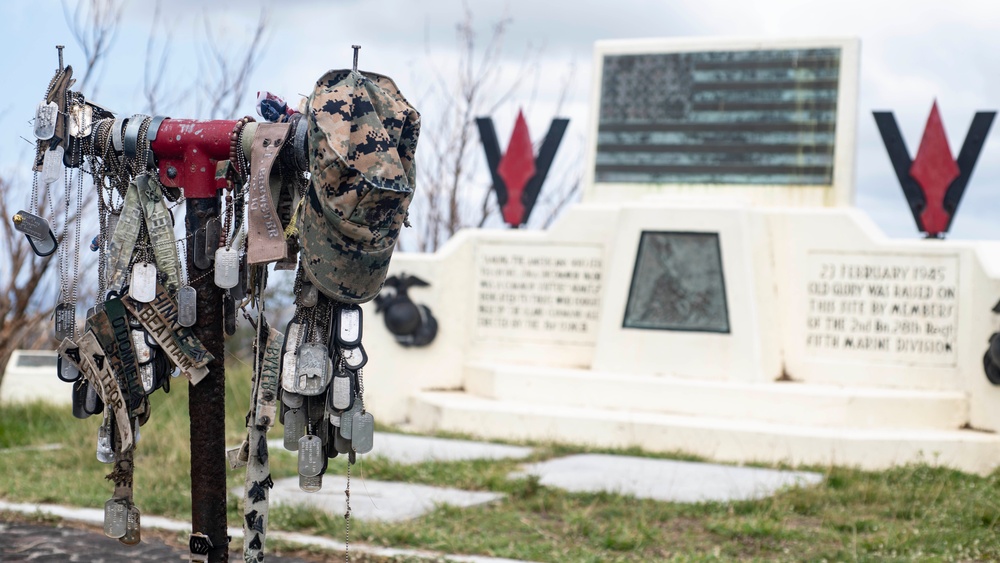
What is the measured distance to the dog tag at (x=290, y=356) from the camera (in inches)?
117

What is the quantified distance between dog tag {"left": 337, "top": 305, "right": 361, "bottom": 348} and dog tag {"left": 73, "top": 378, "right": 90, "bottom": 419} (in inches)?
36.7

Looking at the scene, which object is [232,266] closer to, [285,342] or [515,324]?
[285,342]

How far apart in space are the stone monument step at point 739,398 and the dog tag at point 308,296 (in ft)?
19.6

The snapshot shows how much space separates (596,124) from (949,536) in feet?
17.7

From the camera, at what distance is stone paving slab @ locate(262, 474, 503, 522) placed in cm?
575

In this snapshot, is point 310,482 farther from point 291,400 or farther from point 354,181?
point 354,181

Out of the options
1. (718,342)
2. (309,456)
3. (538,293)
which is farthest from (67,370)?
(538,293)

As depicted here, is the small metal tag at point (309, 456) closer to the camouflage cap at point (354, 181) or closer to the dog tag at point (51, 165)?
the camouflage cap at point (354, 181)

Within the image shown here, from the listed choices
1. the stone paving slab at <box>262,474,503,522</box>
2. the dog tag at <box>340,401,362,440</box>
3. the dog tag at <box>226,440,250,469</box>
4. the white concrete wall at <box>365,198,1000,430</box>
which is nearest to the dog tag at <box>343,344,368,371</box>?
the dog tag at <box>340,401,362,440</box>

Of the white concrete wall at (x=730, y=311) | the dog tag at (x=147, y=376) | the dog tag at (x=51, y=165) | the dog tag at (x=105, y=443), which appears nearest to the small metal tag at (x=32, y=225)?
the dog tag at (x=51, y=165)

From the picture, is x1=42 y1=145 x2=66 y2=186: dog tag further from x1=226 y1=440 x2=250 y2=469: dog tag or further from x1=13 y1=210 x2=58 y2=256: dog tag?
x1=226 y1=440 x2=250 y2=469: dog tag

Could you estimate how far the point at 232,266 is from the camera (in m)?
3.06

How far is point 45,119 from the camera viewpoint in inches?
127

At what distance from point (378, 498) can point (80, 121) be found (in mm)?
3348
